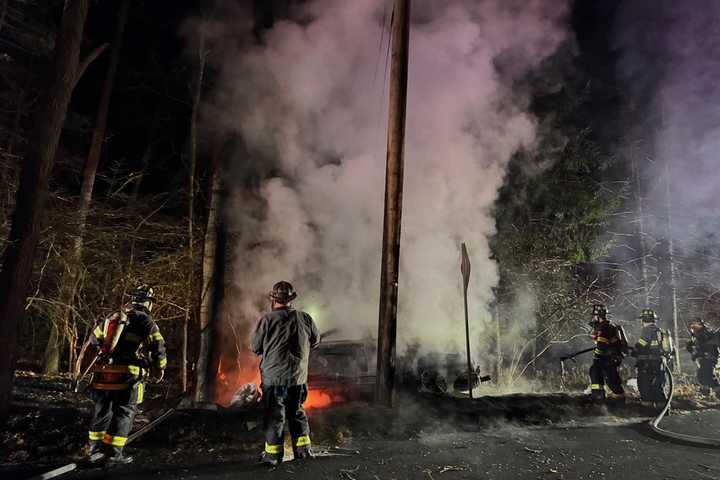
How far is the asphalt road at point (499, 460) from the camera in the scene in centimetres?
438

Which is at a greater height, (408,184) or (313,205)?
(408,184)

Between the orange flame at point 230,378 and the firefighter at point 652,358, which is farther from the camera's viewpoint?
the orange flame at point 230,378

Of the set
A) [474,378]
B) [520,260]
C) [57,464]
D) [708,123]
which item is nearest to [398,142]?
[474,378]

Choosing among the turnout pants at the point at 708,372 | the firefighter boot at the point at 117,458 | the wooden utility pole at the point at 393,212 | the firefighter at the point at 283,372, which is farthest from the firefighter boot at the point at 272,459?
the turnout pants at the point at 708,372

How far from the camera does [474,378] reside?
28.9 feet

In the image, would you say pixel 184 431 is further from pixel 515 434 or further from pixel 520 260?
pixel 520 260

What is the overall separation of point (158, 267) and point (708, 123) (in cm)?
1816

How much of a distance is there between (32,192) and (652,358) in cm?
1135

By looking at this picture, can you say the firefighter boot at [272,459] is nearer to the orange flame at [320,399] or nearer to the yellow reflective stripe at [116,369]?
the yellow reflective stripe at [116,369]

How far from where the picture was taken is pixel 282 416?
458cm

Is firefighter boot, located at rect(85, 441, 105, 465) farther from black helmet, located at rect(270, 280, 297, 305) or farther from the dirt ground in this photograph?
black helmet, located at rect(270, 280, 297, 305)

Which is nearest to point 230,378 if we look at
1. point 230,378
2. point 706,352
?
point 230,378

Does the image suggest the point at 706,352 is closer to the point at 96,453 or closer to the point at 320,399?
the point at 320,399

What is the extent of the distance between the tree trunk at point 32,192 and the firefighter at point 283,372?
3.71 metres
